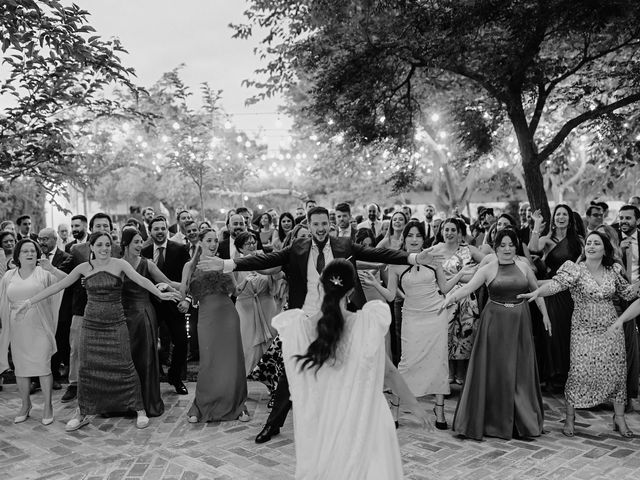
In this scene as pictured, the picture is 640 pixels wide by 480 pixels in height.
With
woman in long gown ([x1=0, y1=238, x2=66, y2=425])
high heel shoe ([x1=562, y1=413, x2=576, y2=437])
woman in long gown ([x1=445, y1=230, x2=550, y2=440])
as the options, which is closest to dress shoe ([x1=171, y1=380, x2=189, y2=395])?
woman in long gown ([x1=0, y1=238, x2=66, y2=425])

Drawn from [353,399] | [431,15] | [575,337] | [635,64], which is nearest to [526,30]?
[431,15]

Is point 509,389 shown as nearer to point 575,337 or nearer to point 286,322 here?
point 575,337

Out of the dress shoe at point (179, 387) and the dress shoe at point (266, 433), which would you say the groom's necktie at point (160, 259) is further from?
the dress shoe at point (266, 433)

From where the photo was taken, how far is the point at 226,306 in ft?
20.6

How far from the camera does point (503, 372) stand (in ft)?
18.0

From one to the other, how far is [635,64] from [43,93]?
8.97 metres

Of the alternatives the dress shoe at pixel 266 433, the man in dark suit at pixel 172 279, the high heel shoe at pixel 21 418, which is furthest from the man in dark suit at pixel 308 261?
the high heel shoe at pixel 21 418

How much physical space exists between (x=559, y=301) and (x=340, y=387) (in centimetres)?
438

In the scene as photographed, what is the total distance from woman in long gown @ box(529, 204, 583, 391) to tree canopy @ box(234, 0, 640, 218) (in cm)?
282

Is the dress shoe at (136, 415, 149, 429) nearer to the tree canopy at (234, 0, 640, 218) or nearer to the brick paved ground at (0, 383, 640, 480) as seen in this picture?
the brick paved ground at (0, 383, 640, 480)

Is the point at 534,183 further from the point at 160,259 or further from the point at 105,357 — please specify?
the point at 105,357

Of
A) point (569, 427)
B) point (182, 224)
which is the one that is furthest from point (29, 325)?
point (569, 427)

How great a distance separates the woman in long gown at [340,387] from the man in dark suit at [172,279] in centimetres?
397

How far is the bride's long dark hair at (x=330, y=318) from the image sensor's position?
3.45 m
